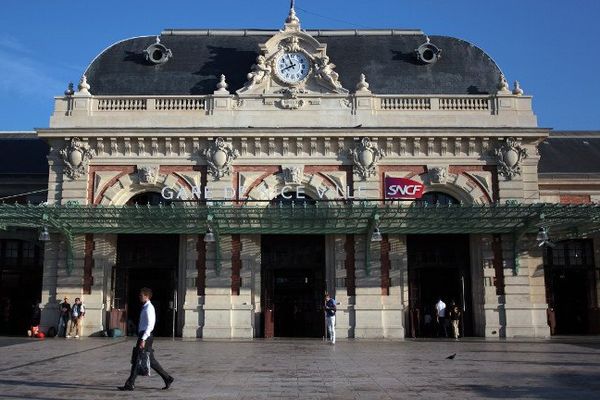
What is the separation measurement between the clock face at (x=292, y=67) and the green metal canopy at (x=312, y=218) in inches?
234

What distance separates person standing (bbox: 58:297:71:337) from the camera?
83.9 feet

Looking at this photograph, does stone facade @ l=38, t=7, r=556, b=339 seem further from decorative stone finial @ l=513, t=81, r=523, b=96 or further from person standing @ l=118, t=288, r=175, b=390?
person standing @ l=118, t=288, r=175, b=390

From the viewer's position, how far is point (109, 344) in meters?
22.1

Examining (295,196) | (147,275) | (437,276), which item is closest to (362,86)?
(295,196)

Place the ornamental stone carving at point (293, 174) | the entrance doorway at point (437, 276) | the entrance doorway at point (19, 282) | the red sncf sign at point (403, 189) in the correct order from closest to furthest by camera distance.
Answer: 1. the red sncf sign at point (403, 189)
2. the ornamental stone carving at point (293, 174)
3. the entrance doorway at point (437, 276)
4. the entrance doorway at point (19, 282)

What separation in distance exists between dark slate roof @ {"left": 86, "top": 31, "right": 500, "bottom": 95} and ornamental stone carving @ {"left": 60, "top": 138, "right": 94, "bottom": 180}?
3.17 m

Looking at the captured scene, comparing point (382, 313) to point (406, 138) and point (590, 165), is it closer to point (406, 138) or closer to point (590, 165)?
point (406, 138)

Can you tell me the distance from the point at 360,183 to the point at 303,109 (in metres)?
3.91

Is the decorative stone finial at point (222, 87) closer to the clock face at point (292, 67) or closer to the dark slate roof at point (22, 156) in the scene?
the clock face at point (292, 67)

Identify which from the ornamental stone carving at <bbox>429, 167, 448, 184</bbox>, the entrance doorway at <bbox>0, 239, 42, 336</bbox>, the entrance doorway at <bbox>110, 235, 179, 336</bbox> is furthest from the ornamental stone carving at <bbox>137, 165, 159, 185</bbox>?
the ornamental stone carving at <bbox>429, 167, 448, 184</bbox>

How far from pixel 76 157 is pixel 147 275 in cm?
564

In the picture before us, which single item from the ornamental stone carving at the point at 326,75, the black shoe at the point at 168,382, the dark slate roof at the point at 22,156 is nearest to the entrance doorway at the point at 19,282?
the dark slate roof at the point at 22,156

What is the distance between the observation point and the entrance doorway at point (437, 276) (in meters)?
27.3

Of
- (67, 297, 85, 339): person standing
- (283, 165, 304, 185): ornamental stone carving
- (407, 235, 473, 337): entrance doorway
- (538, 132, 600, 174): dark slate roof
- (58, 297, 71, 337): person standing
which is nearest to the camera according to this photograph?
(67, 297, 85, 339): person standing
